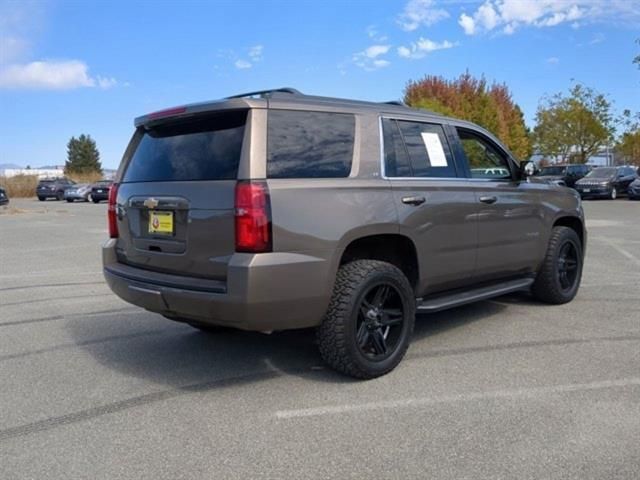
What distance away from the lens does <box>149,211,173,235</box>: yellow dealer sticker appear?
4.02 meters

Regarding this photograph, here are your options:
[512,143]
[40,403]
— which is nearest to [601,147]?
[512,143]

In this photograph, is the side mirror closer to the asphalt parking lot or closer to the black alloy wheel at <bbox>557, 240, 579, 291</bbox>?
the black alloy wheel at <bbox>557, 240, 579, 291</bbox>

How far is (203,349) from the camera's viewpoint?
496 centimetres

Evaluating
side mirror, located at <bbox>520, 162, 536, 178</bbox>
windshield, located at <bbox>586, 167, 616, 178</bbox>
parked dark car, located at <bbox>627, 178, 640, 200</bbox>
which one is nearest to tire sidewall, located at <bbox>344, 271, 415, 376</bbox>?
side mirror, located at <bbox>520, 162, 536, 178</bbox>

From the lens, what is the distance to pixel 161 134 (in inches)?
172

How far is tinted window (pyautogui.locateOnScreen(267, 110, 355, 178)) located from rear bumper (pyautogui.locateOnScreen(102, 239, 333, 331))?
1.91 ft

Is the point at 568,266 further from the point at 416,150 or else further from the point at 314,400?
the point at 314,400

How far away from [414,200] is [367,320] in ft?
3.17

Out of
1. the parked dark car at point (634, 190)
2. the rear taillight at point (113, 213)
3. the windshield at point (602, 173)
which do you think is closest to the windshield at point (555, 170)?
the windshield at point (602, 173)

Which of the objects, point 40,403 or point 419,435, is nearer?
point 419,435

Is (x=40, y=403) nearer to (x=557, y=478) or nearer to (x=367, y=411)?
(x=367, y=411)

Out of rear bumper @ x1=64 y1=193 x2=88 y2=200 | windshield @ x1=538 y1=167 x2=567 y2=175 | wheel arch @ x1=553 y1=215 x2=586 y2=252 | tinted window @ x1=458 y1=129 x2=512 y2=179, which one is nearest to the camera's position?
tinted window @ x1=458 y1=129 x2=512 y2=179

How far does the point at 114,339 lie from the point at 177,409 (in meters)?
1.85

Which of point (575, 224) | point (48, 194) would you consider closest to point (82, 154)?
point (48, 194)
